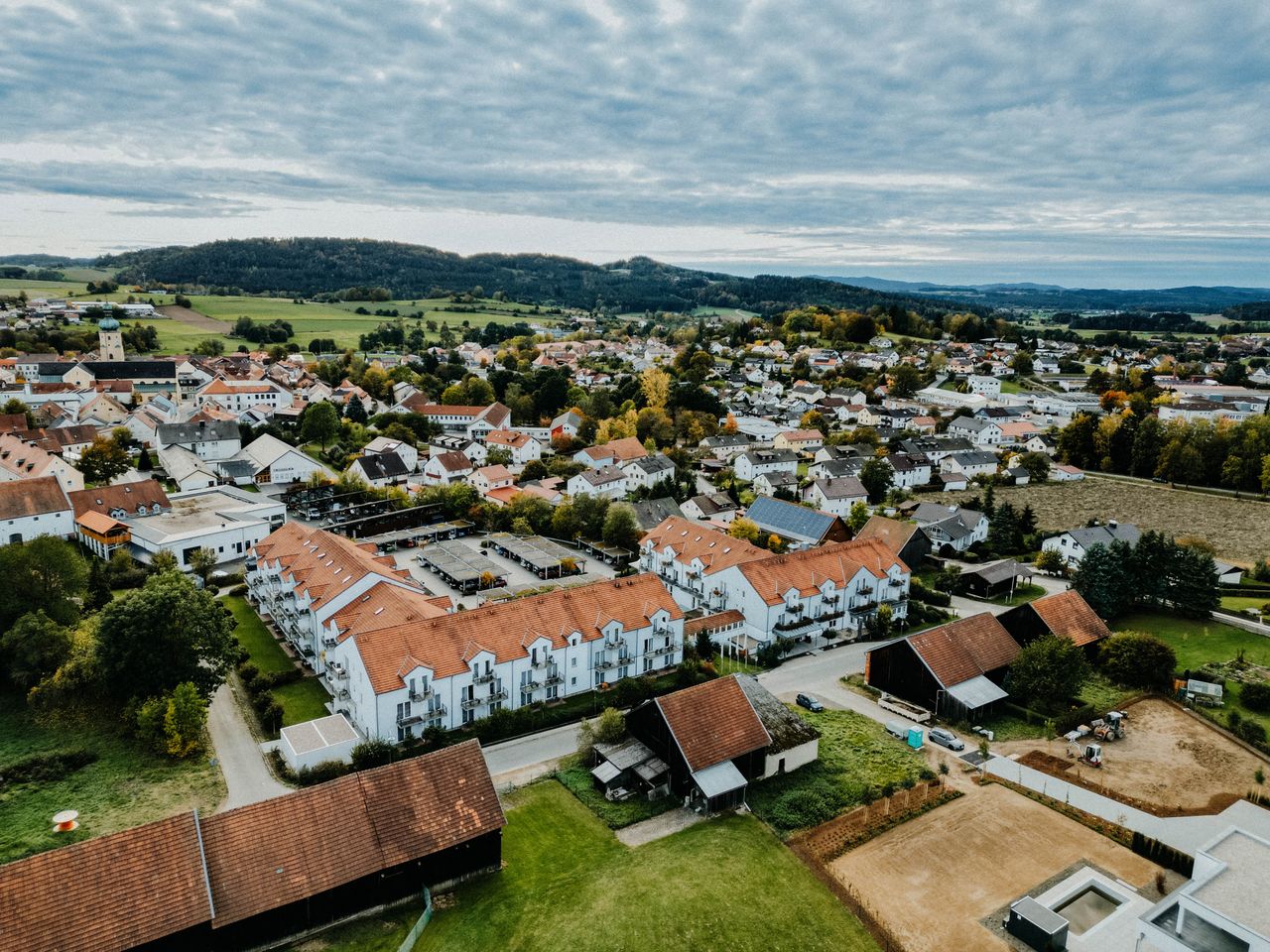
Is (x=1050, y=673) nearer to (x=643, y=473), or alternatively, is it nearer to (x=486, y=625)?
(x=486, y=625)

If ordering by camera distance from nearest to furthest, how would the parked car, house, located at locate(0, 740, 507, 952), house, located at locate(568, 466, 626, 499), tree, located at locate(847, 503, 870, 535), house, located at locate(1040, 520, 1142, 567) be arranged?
house, located at locate(0, 740, 507, 952) → the parked car → house, located at locate(1040, 520, 1142, 567) → tree, located at locate(847, 503, 870, 535) → house, located at locate(568, 466, 626, 499)

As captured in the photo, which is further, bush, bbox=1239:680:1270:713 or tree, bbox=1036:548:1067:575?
tree, bbox=1036:548:1067:575

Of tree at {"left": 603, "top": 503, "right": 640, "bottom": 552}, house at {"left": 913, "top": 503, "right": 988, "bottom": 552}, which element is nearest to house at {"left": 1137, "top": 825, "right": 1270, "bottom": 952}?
house at {"left": 913, "top": 503, "right": 988, "bottom": 552}

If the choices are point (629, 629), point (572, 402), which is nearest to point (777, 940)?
point (629, 629)

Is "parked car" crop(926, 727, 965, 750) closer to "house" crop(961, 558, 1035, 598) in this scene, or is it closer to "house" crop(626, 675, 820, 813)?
"house" crop(626, 675, 820, 813)

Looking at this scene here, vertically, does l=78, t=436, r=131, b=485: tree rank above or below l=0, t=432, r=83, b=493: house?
below

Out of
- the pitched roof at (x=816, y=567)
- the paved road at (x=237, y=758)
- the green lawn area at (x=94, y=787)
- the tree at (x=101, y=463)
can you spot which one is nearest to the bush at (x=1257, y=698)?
the pitched roof at (x=816, y=567)

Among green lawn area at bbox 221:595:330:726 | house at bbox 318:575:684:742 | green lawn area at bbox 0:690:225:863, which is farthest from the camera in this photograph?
green lawn area at bbox 221:595:330:726

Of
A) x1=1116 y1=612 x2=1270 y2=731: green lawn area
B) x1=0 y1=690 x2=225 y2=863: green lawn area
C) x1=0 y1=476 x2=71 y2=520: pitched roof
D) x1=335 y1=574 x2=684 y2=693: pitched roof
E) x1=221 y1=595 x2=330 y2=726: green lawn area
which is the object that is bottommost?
x1=221 y1=595 x2=330 y2=726: green lawn area
